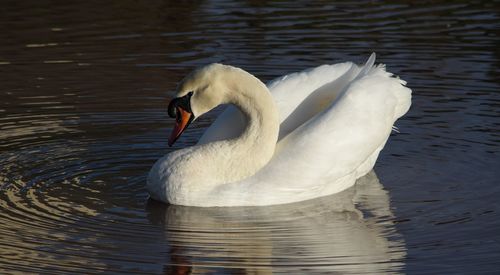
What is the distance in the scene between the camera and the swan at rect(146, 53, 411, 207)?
34.7ft

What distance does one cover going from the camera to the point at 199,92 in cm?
1052

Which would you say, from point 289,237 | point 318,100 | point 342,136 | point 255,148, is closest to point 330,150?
point 342,136

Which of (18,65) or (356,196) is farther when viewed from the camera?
(18,65)

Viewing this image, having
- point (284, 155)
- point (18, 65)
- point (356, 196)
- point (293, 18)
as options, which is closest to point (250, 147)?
point (284, 155)

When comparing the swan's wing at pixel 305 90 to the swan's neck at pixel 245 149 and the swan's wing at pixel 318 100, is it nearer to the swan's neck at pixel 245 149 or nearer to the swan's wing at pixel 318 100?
the swan's wing at pixel 318 100

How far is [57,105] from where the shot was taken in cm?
1396

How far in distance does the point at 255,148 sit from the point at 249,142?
3.2 inches

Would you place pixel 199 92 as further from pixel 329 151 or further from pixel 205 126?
pixel 205 126

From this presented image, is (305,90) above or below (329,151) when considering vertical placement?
above

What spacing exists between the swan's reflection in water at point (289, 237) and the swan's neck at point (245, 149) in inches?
11.6

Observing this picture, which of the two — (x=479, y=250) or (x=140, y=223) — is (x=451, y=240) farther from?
(x=140, y=223)

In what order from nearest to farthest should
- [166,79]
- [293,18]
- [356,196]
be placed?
[356,196] < [166,79] < [293,18]

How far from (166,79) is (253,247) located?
5770mm

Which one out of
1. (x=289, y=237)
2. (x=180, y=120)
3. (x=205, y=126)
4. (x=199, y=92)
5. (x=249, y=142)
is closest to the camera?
(x=289, y=237)
